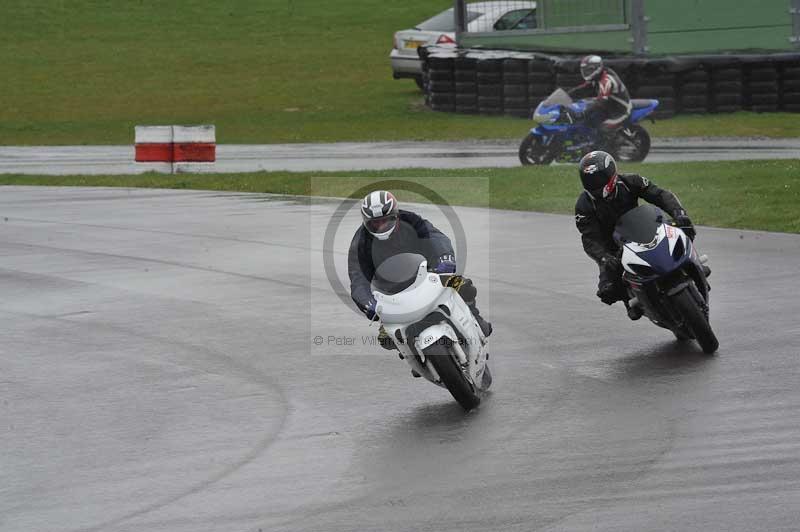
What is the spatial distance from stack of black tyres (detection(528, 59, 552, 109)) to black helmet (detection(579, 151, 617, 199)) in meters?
17.8

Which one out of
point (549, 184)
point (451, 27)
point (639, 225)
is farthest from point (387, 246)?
point (451, 27)

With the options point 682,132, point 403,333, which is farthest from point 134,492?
point 682,132

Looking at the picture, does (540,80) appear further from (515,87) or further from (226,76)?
(226,76)

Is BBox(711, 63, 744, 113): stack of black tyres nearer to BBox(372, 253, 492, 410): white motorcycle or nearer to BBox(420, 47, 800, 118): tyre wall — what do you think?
BBox(420, 47, 800, 118): tyre wall

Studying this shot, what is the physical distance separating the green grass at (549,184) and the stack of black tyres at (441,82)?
26.6 ft

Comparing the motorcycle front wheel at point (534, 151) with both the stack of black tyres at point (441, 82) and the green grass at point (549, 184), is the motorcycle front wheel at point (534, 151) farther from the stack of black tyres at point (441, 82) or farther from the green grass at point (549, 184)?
the stack of black tyres at point (441, 82)

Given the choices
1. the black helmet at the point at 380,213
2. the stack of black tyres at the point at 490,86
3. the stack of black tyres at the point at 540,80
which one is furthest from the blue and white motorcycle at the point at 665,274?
the stack of black tyres at the point at 490,86

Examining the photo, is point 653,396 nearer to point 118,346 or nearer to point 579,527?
point 579,527

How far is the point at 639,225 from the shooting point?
10.1 metres

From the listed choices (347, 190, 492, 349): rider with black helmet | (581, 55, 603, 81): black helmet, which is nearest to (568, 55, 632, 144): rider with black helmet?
Answer: (581, 55, 603, 81): black helmet

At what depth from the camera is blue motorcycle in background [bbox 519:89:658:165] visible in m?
22.2

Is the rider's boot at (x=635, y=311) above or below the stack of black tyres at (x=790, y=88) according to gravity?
above

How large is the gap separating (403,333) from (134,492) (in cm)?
Answer: 209

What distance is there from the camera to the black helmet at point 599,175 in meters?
10.2
